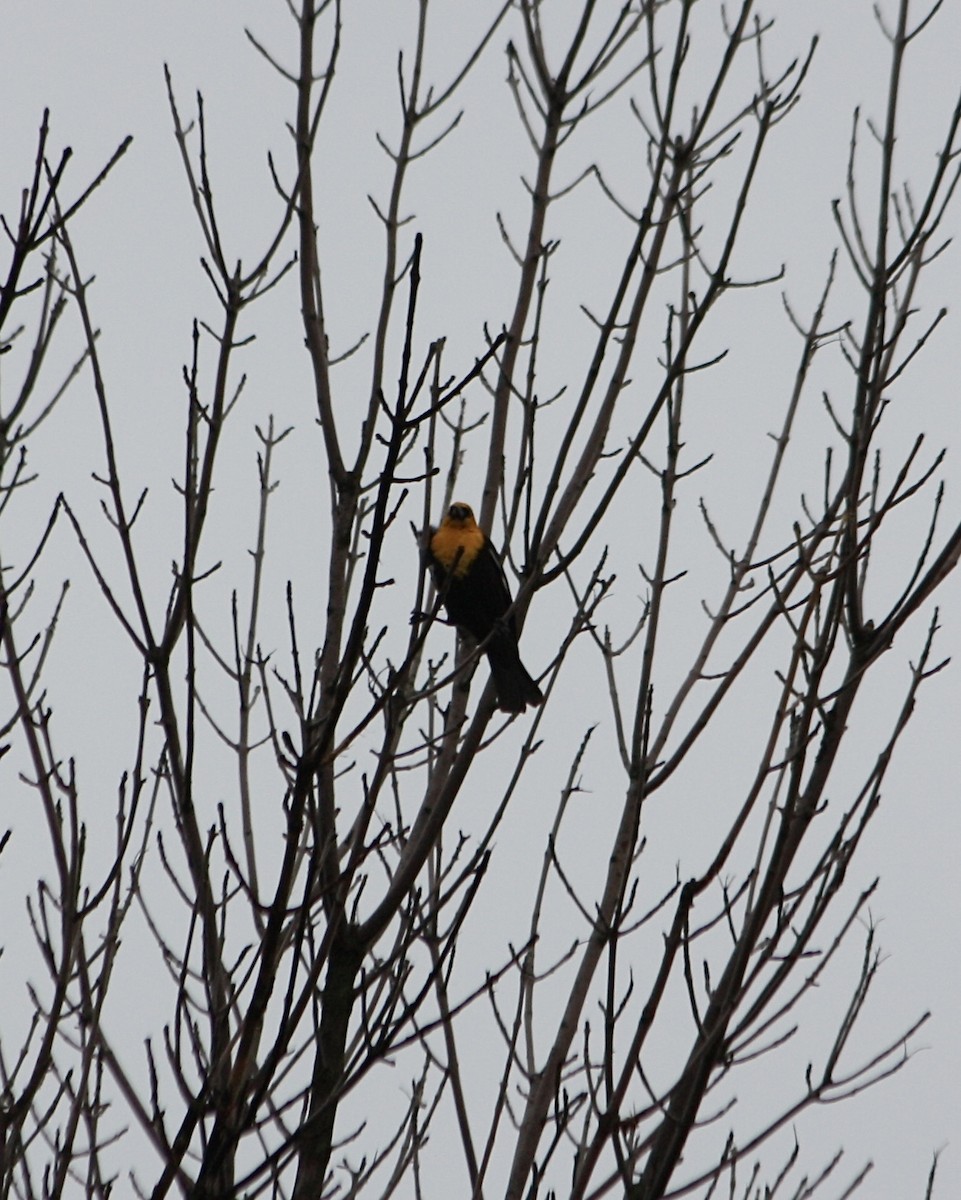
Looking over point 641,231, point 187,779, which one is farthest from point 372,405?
point 187,779

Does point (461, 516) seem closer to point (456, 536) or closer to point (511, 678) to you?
point (456, 536)

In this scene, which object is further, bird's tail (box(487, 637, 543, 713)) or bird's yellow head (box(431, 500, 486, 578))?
bird's yellow head (box(431, 500, 486, 578))

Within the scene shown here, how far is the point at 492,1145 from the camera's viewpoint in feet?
7.03

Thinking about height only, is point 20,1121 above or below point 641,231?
below

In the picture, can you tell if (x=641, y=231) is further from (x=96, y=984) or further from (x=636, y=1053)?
(x=96, y=984)

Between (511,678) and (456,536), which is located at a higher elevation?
(456,536)

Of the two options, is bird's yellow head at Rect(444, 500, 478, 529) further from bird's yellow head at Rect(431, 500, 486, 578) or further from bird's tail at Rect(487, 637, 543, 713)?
bird's tail at Rect(487, 637, 543, 713)

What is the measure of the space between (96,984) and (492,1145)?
657mm

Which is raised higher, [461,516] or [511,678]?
[461,516]

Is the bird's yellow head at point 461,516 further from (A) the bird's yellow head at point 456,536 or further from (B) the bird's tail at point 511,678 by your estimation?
(B) the bird's tail at point 511,678

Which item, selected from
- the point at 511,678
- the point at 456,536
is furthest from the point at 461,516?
the point at 511,678

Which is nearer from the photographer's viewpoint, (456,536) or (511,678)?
(511,678)

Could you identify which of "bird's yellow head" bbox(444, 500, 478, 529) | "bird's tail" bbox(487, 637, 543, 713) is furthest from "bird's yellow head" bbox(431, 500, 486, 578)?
"bird's tail" bbox(487, 637, 543, 713)

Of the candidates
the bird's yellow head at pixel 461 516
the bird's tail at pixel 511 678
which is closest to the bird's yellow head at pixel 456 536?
the bird's yellow head at pixel 461 516
